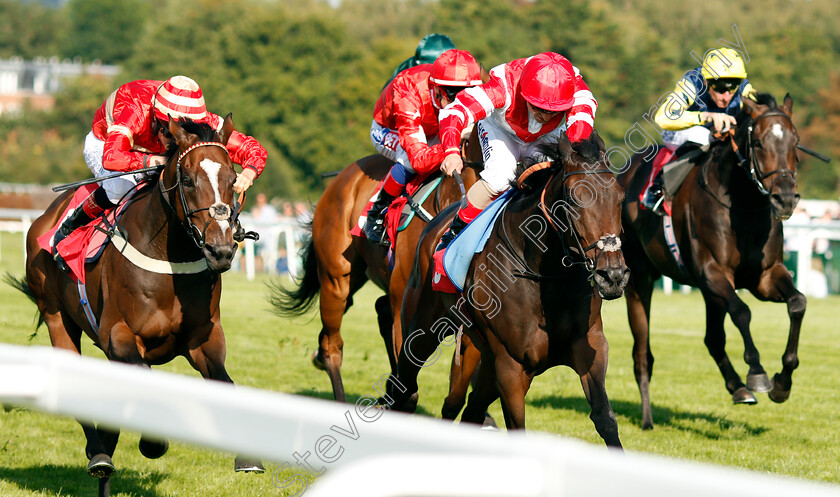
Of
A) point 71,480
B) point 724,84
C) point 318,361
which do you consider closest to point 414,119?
point 318,361

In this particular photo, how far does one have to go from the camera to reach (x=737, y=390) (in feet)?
21.8

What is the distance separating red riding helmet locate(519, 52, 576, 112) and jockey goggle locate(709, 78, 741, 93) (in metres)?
3.08

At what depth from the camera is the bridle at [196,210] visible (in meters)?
4.63

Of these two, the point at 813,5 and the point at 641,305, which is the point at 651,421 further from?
the point at 813,5

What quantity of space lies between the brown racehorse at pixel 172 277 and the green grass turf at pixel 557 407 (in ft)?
1.93

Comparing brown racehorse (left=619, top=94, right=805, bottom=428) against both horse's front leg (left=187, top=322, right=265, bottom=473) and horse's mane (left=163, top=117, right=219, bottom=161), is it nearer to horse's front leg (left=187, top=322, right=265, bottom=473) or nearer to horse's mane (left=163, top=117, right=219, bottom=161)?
horse's front leg (left=187, top=322, right=265, bottom=473)

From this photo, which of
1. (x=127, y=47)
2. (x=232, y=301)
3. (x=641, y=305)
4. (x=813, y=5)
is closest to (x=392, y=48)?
(x=813, y=5)

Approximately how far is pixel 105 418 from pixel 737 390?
5368 mm

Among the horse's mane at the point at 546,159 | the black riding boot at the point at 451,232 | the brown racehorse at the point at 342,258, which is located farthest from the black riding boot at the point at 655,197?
the horse's mane at the point at 546,159

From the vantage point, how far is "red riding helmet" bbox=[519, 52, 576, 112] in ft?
15.3

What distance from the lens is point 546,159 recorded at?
14.6 ft

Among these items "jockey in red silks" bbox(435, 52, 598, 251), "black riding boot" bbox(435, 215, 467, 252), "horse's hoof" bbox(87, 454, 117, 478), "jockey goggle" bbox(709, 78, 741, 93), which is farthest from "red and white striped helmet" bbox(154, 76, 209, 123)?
"jockey goggle" bbox(709, 78, 741, 93)

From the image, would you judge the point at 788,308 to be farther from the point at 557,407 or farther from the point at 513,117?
the point at 513,117

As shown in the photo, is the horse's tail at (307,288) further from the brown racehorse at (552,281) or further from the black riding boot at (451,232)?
the brown racehorse at (552,281)
